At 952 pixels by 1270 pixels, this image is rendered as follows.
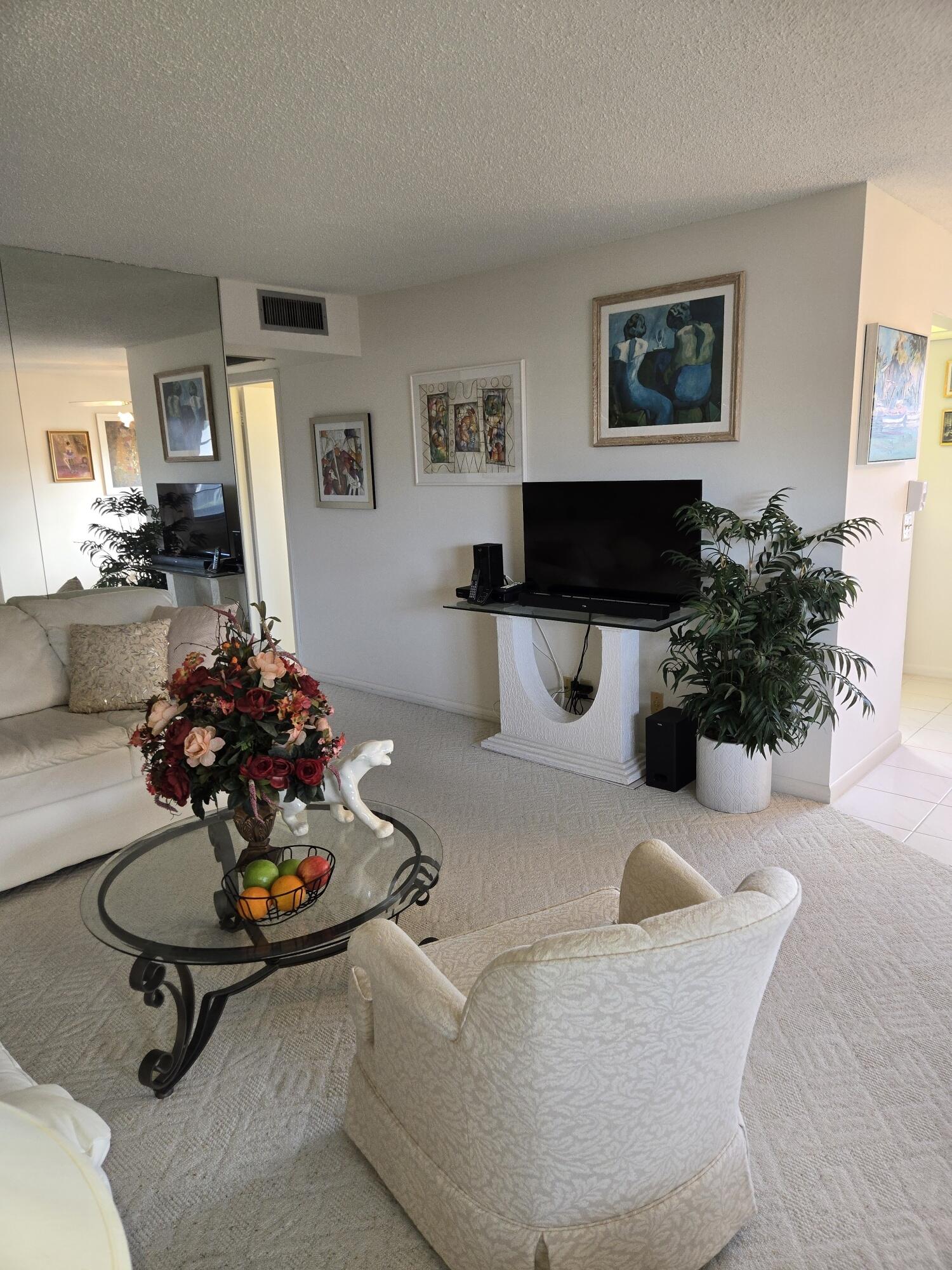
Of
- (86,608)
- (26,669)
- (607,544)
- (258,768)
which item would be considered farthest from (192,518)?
(258,768)

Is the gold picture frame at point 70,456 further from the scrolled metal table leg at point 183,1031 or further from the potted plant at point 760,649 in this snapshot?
the potted plant at point 760,649

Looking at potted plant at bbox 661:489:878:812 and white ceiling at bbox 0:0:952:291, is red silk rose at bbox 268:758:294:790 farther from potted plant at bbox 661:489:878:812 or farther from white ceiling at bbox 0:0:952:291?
potted plant at bbox 661:489:878:812

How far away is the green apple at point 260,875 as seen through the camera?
2117 mm

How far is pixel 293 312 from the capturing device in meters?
4.91

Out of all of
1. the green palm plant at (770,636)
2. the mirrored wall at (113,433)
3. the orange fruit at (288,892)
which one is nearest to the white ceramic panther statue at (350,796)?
the orange fruit at (288,892)

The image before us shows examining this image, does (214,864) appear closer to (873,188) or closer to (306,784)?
(306,784)

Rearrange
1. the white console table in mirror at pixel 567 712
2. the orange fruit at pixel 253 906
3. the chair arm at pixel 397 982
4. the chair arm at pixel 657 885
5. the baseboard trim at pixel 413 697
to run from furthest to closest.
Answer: the baseboard trim at pixel 413 697 < the white console table in mirror at pixel 567 712 < the orange fruit at pixel 253 906 < the chair arm at pixel 657 885 < the chair arm at pixel 397 982

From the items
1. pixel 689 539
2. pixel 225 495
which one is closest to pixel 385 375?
pixel 225 495

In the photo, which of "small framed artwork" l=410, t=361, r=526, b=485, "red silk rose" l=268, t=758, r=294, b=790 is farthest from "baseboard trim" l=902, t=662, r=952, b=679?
"red silk rose" l=268, t=758, r=294, b=790

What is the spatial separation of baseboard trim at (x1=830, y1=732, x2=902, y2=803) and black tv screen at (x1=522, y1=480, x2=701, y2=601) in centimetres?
112

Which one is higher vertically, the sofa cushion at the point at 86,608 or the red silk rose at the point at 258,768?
the sofa cushion at the point at 86,608

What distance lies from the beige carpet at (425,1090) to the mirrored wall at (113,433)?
177 centimetres

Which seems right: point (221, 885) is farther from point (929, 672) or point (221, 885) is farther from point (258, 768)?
point (929, 672)

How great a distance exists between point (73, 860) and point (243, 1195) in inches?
72.3
